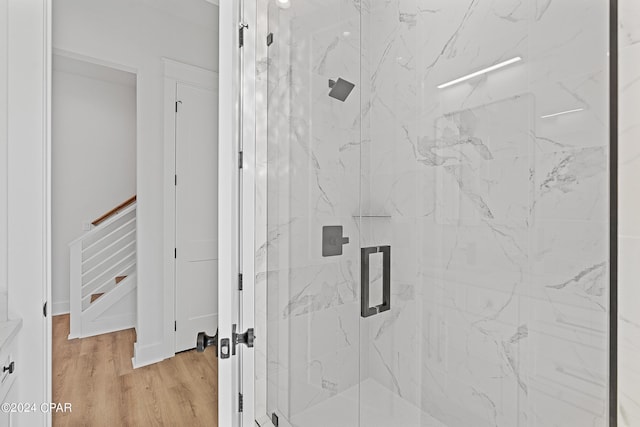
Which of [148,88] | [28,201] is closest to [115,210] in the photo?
[148,88]

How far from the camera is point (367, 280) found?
98 centimetres

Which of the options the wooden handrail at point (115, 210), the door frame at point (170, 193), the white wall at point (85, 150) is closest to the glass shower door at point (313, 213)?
the door frame at point (170, 193)

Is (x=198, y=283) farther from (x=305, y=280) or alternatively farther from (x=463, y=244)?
(x=463, y=244)

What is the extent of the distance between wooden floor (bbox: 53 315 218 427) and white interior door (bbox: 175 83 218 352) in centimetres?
31

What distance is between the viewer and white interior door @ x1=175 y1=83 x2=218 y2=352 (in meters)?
2.92

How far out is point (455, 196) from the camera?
0.89m

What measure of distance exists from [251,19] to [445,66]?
0.67m

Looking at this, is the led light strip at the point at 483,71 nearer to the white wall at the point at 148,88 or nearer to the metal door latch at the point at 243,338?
the metal door latch at the point at 243,338

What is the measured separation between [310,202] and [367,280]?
301mm

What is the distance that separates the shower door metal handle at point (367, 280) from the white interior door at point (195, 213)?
2.33 m

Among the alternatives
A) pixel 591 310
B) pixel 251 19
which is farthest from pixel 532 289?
pixel 251 19

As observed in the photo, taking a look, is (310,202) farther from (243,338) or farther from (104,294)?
(104,294)

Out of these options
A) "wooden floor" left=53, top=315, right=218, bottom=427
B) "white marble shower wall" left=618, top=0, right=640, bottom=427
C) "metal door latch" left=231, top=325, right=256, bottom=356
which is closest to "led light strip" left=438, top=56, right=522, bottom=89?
"white marble shower wall" left=618, top=0, right=640, bottom=427

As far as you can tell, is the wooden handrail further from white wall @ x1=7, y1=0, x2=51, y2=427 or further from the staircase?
white wall @ x1=7, y1=0, x2=51, y2=427
